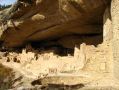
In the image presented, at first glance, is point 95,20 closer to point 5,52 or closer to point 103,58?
point 103,58

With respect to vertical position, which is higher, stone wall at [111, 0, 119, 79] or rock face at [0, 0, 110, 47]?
rock face at [0, 0, 110, 47]

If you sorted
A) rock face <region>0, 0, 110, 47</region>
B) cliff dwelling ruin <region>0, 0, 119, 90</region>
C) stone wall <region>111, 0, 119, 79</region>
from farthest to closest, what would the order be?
rock face <region>0, 0, 110, 47</region> < cliff dwelling ruin <region>0, 0, 119, 90</region> < stone wall <region>111, 0, 119, 79</region>

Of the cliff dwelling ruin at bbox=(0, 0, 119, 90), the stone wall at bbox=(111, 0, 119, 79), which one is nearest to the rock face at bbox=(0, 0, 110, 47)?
the cliff dwelling ruin at bbox=(0, 0, 119, 90)

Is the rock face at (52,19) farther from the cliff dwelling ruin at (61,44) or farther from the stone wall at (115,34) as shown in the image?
the stone wall at (115,34)

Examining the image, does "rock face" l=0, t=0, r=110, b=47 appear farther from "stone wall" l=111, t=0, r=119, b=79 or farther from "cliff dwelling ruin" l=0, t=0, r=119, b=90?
"stone wall" l=111, t=0, r=119, b=79

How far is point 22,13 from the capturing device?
15.3m

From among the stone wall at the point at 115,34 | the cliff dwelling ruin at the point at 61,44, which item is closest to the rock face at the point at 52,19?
the cliff dwelling ruin at the point at 61,44

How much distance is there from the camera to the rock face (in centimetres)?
1309

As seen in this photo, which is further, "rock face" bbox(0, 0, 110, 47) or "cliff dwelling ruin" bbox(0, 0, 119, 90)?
"rock face" bbox(0, 0, 110, 47)

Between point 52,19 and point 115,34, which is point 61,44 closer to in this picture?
point 52,19

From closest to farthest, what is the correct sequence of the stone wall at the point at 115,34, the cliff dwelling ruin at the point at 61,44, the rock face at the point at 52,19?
the stone wall at the point at 115,34 → the cliff dwelling ruin at the point at 61,44 → the rock face at the point at 52,19

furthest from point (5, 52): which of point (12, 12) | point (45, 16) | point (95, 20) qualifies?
point (95, 20)

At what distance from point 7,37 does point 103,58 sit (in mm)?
7636

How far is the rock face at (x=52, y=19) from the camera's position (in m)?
13.1
